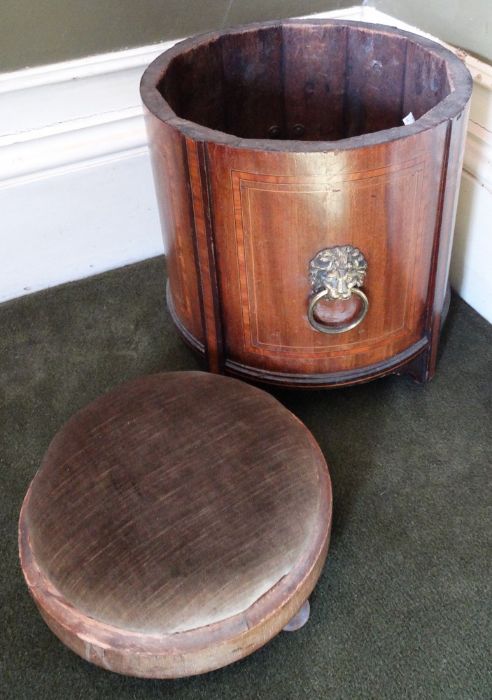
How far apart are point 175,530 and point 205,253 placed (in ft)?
1.47

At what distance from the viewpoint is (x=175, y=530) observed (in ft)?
2.92

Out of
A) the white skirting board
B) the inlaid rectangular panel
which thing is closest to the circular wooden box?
the inlaid rectangular panel

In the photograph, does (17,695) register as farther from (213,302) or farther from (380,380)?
(380,380)

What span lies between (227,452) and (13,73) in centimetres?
94

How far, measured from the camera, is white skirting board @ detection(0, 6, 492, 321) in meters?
1.47

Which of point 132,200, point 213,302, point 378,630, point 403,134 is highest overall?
point 403,134

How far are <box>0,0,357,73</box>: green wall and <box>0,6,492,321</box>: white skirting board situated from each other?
0.02 metres

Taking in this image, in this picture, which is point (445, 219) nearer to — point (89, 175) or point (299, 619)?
point (299, 619)

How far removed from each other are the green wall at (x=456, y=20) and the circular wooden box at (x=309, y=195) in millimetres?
189

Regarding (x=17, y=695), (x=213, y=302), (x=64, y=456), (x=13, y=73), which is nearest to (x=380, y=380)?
(x=213, y=302)

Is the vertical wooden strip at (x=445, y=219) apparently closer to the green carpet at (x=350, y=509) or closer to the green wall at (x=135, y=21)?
the green carpet at (x=350, y=509)

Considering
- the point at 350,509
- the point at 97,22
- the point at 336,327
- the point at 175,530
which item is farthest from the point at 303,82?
the point at 175,530

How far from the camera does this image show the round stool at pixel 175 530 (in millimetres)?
833

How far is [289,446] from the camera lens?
39.0 inches
